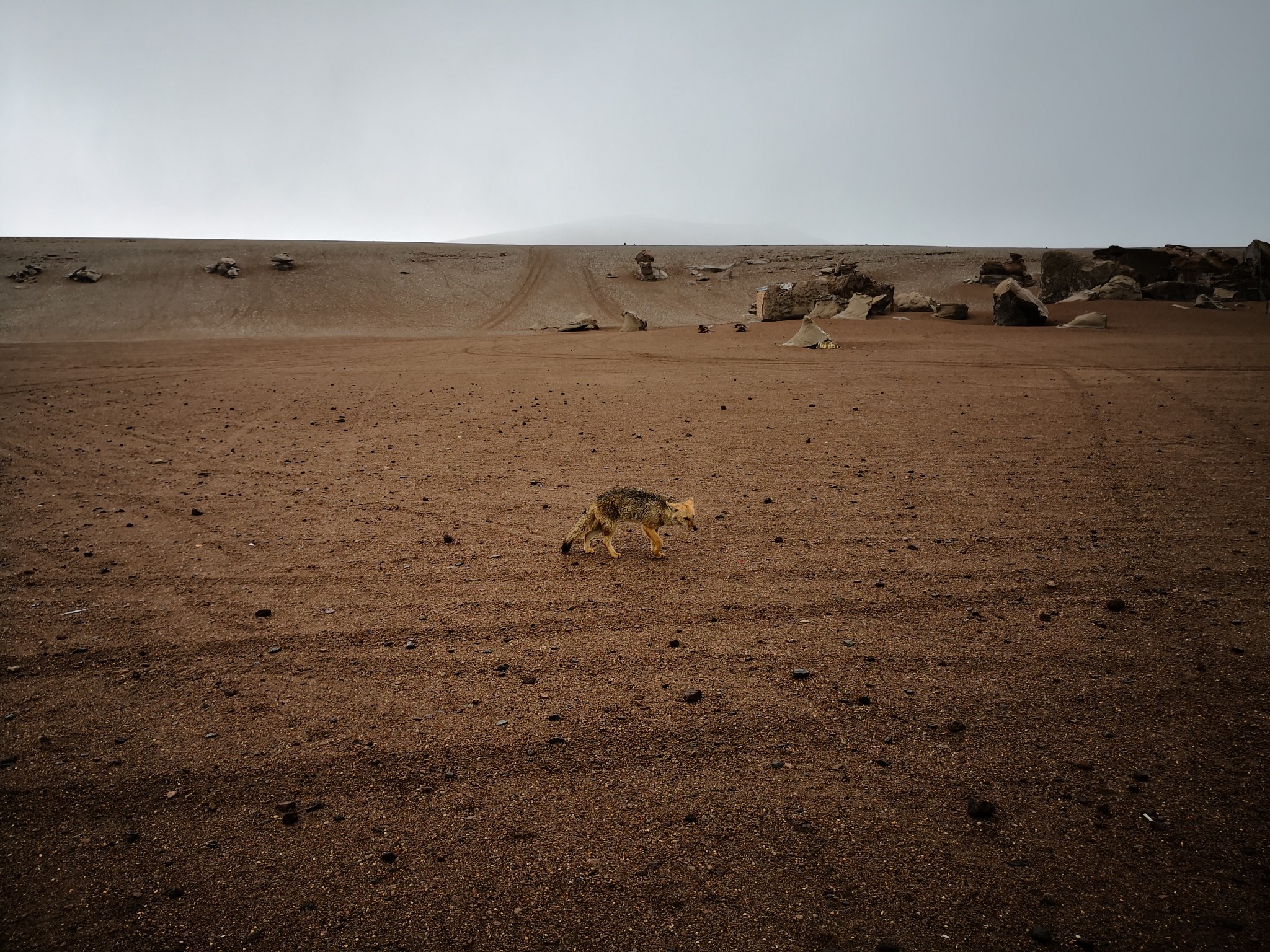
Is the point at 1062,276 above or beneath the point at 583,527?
above

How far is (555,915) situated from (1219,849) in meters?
2.59

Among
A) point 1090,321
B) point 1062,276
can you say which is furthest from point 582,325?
point 1062,276

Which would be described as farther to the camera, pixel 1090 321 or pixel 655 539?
pixel 1090 321

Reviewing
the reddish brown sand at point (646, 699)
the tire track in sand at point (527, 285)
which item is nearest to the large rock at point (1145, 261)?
the reddish brown sand at point (646, 699)

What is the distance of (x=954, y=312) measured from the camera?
24.0 meters

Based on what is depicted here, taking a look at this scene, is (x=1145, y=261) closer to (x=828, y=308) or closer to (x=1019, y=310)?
(x=1019, y=310)

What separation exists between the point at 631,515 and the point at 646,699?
1927mm

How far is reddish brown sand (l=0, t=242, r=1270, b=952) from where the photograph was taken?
2.71m

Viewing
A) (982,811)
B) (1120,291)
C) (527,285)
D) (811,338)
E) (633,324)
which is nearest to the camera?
(982,811)

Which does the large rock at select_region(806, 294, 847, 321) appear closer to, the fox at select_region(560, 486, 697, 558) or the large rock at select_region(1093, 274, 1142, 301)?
the large rock at select_region(1093, 274, 1142, 301)

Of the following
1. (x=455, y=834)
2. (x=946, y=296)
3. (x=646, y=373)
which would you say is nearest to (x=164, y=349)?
(x=646, y=373)

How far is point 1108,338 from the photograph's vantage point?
1898 centimetres

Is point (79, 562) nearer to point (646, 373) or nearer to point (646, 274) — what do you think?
point (646, 373)

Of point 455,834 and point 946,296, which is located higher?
point 946,296
